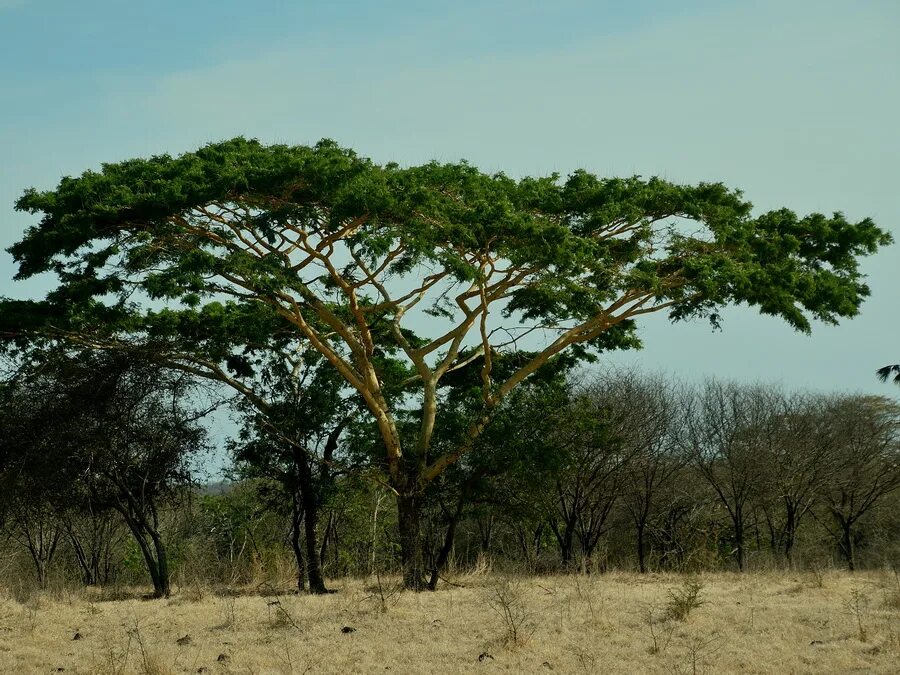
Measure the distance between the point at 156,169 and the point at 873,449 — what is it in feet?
81.3

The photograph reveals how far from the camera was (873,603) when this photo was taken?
1267cm

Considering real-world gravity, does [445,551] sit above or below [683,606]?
above

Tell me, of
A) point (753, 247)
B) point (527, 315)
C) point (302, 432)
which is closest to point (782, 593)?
point (753, 247)

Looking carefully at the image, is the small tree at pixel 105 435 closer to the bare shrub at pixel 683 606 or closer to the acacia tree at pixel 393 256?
the acacia tree at pixel 393 256

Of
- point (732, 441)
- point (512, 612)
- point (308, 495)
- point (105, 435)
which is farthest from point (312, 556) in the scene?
point (732, 441)

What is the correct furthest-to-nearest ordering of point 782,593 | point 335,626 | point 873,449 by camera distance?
point 873,449 < point 782,593 < point 335,626

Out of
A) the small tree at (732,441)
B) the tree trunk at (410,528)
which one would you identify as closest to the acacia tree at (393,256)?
the tree trunk at (410,528)

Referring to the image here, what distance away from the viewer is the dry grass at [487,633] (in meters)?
10.5

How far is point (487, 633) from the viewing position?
11.7 metres

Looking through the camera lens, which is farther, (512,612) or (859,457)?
(859,457)

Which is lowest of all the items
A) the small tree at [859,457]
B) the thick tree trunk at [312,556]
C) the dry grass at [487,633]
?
the dry grass at [487,633]

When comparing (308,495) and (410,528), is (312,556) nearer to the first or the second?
(308,495)

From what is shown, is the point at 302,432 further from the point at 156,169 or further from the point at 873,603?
the point at 873,603

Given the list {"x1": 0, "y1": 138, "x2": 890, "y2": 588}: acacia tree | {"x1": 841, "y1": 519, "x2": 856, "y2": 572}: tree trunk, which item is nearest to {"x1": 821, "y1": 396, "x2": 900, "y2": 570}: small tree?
{"x1": 841, "y1": 519, "x2": 856, "y2": 572}: tree trunk
